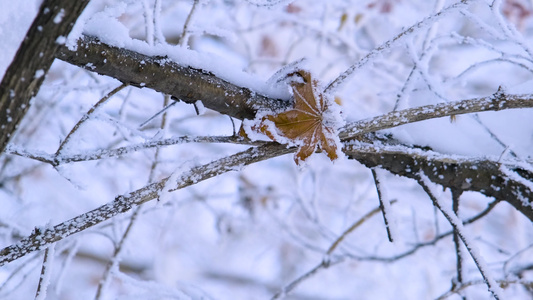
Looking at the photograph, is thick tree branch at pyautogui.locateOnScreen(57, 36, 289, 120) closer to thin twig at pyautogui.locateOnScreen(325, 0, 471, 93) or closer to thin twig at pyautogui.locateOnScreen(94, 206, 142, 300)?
thin twig at pyautogui.locateOnScreen(325, 0, 471, 93)

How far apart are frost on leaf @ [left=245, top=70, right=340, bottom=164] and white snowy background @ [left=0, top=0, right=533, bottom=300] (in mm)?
38

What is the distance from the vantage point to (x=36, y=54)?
456mm

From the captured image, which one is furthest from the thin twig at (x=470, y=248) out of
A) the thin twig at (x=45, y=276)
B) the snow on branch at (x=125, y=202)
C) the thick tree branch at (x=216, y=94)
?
the thin twig at (x=45, y=276)

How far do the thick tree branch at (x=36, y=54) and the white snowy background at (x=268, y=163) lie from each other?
0.20 feet

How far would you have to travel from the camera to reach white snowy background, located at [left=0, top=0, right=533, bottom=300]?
0.96m

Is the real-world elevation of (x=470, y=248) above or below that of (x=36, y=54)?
above

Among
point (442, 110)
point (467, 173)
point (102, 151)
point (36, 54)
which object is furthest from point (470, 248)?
point (36, 54)

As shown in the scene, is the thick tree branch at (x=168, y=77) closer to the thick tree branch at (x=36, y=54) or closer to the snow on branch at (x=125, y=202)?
the snow on branch at (x=125, y=202)

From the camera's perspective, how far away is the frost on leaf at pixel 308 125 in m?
0.78

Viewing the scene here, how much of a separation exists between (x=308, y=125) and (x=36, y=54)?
45 centimetres

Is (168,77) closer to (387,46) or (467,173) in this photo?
(387,46)

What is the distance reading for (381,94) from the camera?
1.18 metres

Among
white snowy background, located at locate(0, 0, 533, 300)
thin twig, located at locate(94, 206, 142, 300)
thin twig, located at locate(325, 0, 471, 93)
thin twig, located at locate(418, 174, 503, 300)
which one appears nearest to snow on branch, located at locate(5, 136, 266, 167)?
white snowy background, located at locate(0, 0, 533, 300)

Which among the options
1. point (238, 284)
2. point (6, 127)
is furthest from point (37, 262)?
point (238, 284)
